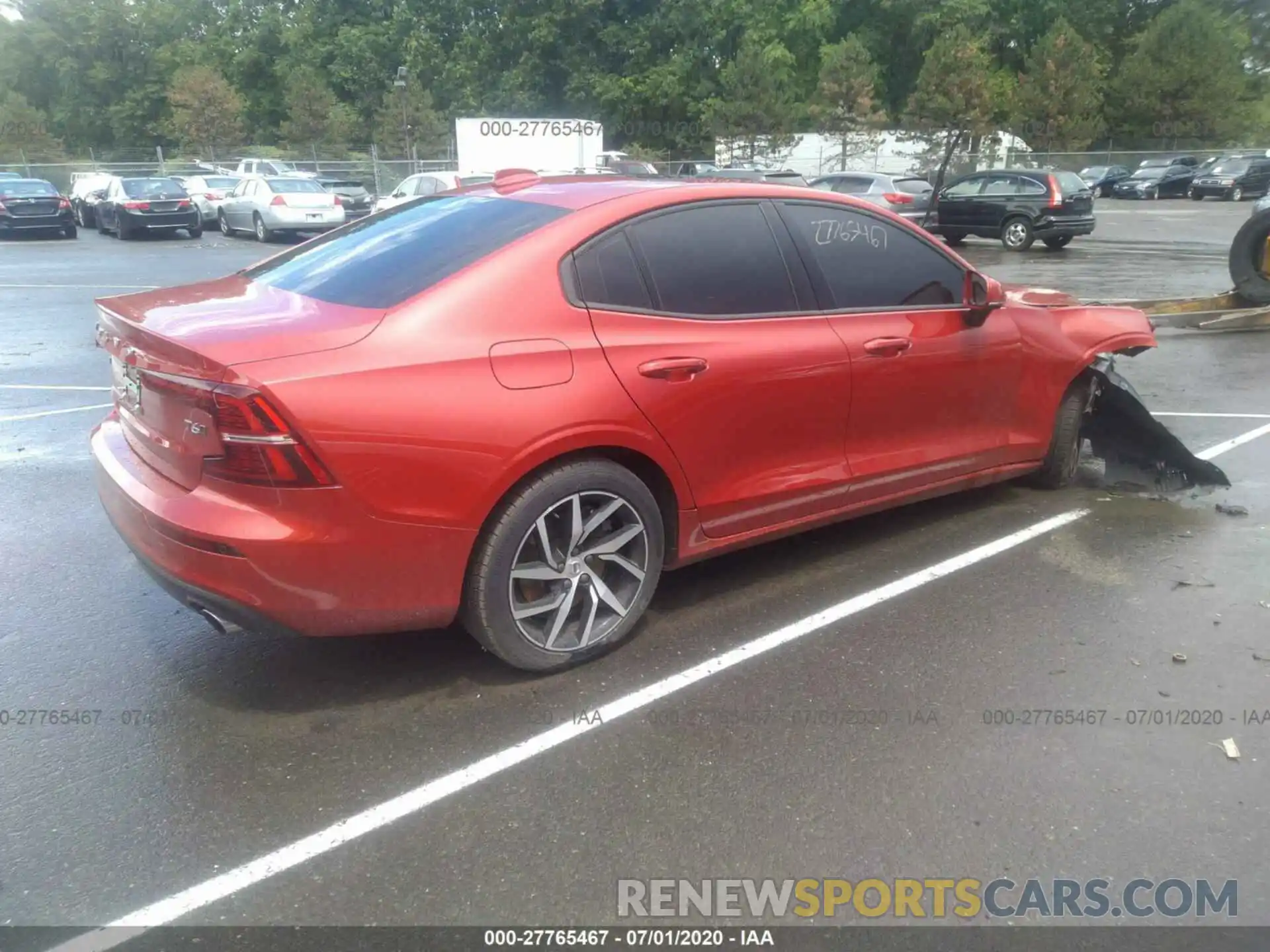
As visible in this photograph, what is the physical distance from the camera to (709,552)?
4074mm

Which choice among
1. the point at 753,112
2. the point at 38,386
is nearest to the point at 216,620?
the point at 38,386

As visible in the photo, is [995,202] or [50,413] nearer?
[50,413]

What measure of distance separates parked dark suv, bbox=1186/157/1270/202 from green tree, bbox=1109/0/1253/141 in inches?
491

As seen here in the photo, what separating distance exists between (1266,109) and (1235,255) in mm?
57579

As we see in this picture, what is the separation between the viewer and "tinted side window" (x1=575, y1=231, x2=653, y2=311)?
145 inches

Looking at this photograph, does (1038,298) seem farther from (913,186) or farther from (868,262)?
(913,186)

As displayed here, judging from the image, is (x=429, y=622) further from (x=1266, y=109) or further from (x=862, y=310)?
(x=1266, y=109)

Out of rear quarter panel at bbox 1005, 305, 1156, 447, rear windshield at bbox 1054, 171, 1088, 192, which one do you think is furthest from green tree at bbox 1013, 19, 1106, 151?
rear quarter panel at bbox 1005, 305, 1156, 447

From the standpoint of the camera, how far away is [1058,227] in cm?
2086

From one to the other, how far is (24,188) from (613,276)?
27.3 meters

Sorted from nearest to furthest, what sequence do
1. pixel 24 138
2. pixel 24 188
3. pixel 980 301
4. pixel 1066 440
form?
pixel 980 301 → pixel 1066 440 → pixel 24 188 → pixel 24 138

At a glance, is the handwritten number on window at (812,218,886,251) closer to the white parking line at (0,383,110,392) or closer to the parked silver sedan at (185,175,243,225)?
the white parking line at (0,383,110,392)

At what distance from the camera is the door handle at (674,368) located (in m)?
3.67

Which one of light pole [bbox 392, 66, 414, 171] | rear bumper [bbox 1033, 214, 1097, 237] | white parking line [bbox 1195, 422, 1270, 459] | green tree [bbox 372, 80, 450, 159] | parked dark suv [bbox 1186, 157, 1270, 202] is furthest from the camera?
green tree [bbox 372, 80, 450, 159]
